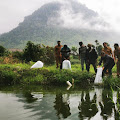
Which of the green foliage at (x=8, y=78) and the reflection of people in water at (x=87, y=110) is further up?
the green foliage at (x=8, y=78)

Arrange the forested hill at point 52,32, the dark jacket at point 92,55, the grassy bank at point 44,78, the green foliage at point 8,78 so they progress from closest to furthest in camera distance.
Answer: the grassy bank at point 44,78 → the green foliage at point 8,78 → the dark jacket at point 92,55 → the forested hill at point 52,32

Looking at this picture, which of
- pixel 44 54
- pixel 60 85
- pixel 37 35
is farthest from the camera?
pixel 37 35

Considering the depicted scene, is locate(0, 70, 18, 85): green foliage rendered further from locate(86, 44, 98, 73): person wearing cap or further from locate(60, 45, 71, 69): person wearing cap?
locate(86, 44, 98, 73): person wearing cap

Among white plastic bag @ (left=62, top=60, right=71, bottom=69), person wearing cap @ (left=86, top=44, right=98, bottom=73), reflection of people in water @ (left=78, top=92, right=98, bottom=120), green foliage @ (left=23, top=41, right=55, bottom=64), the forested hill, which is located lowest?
reflection of people in water @ (left=78, top=92, right=98, bottom=120)

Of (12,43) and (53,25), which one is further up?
(53,25)

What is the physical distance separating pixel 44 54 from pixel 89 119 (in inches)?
635

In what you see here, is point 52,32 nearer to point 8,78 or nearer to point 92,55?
point 92,55

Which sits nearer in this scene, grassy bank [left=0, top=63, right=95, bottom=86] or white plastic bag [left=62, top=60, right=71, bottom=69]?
grassy bank [left=0, top=63, right=95, bottom=86]

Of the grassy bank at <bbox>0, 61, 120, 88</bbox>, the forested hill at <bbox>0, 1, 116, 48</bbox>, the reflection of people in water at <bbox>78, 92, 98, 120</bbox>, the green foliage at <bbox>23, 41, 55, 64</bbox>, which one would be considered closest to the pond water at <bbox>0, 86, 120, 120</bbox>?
the reflection of people in water at <bbox>78, 92, 98, 120</bbox>

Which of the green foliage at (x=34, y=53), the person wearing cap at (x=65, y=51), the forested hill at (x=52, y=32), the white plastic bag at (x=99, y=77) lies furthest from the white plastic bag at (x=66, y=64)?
the forested hill at (x=52, y=32)

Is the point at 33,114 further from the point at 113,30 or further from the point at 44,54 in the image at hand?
the point at 113,30

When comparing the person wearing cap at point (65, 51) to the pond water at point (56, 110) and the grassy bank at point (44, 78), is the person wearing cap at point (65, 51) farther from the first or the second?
the pond water at point (56, 110)

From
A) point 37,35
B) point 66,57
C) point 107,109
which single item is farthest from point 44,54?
point 37,35

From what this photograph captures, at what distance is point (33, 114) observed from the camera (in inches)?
151
